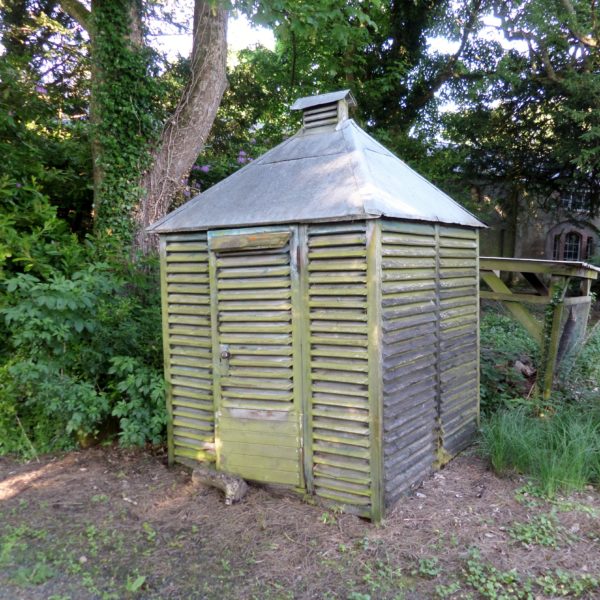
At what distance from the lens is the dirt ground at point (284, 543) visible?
294 centimetres

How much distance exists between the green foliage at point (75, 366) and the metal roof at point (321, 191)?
3.75ft

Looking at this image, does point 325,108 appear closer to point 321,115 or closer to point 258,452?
point 321,115

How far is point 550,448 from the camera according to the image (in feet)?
13.7

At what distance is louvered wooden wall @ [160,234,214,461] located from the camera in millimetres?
4242

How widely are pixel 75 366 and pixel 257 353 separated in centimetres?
216

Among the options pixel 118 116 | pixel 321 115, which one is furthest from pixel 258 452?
pixel 118 116

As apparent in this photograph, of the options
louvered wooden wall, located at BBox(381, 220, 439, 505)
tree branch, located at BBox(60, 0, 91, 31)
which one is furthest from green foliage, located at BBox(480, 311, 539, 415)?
tree branch, located at BBox(60, 0, 91, 31)

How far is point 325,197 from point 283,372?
140cm

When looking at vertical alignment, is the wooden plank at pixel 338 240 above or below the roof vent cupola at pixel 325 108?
below

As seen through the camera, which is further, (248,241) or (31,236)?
(31,236)

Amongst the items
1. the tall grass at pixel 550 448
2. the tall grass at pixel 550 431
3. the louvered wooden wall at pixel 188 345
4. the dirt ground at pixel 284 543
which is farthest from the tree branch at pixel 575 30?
the louvered wooden wall at pixel 188 345

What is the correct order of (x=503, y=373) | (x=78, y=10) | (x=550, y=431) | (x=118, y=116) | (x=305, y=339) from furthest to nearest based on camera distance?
(x=78, y=10)
(x=118, y=116)
(x=503, y=373)
(x=550, y=431)
(x=305, y=339)

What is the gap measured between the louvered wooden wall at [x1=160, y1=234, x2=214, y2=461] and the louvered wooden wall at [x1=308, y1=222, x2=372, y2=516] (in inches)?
42.2

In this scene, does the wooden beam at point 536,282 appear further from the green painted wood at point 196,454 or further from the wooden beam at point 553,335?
the green painted wood at point 196,454
